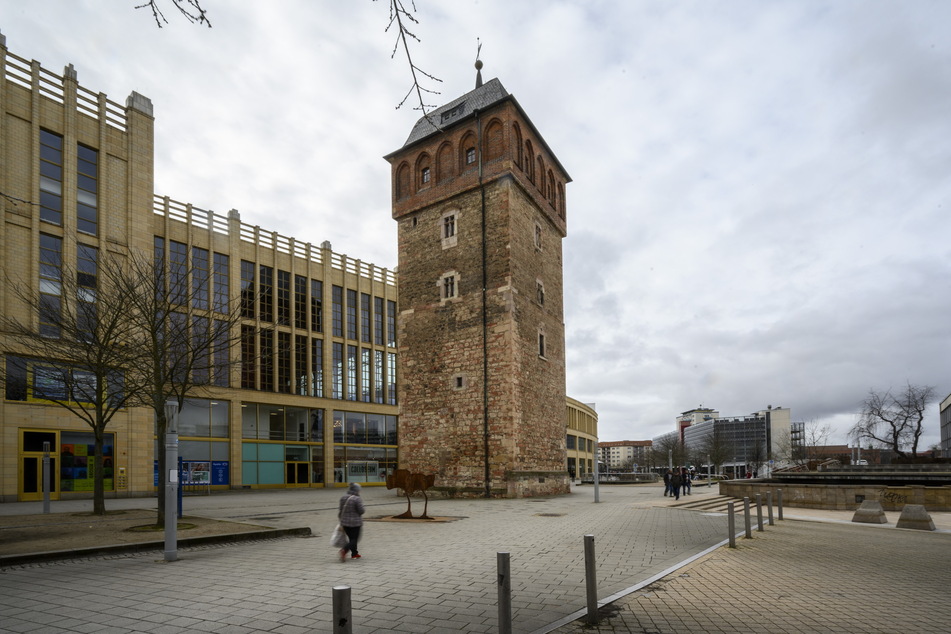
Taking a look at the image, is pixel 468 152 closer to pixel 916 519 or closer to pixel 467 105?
pixel 467 105

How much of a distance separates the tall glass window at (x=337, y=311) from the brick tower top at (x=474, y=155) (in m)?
13.3

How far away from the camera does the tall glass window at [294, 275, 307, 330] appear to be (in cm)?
3969

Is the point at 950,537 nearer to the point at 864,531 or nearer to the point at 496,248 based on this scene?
the point at 864,531

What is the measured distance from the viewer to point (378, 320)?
1813 inches

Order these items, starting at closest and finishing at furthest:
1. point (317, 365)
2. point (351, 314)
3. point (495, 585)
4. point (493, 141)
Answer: point (495, 585)
point (493, 141)
point (317, 365)
point (351, 314)

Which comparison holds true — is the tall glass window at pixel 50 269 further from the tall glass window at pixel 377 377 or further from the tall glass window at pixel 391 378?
the tall glass window at pixel 391 378

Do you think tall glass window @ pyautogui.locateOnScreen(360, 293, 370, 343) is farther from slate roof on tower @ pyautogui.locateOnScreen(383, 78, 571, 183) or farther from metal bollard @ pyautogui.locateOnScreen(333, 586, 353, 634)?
metal bollard @ pyautogui.locateOnScreen(333, 586, 353, 634)

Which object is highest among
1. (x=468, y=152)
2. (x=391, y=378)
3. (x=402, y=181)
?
(x=468, y=152)

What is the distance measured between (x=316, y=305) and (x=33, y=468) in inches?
741

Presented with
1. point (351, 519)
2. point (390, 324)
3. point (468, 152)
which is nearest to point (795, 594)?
point (351, 519)

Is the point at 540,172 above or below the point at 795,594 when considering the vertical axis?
above

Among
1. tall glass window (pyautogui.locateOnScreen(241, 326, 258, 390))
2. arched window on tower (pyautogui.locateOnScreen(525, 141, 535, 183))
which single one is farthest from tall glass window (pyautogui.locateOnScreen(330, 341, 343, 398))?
arched window on tower (pyautogui.locateOnScreen(525, 141, 535, 183))

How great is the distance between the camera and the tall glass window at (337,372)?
136 feet

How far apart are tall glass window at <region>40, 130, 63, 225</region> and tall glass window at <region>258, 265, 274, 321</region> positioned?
11.7 meters
